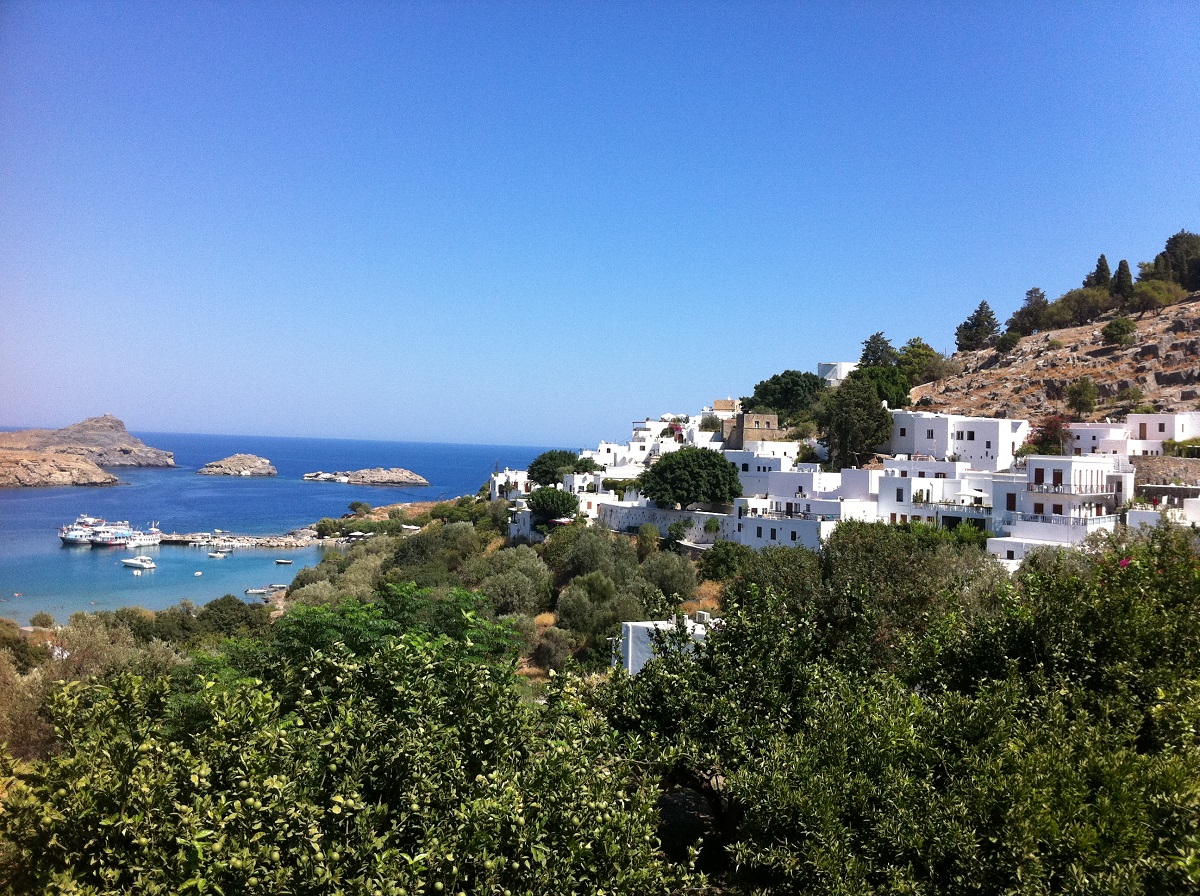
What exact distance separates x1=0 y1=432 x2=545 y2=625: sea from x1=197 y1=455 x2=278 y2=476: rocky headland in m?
4.11

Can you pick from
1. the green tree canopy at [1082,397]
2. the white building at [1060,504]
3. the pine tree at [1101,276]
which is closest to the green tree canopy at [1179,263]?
the pine tree at [1101,276]

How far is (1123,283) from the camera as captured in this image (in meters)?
59.2

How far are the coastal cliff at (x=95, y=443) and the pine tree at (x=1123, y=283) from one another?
117m

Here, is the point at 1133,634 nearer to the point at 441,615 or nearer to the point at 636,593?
the point at 441,615

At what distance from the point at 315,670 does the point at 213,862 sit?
8.65 feet

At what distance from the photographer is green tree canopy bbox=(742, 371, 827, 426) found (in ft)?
178

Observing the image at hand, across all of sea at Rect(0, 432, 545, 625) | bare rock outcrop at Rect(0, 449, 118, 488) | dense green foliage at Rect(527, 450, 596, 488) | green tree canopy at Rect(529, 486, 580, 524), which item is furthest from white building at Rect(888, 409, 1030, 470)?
bare rock outcrop at Rect(0, 449, 118, 488)

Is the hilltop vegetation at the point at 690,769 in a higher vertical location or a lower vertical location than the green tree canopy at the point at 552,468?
lower

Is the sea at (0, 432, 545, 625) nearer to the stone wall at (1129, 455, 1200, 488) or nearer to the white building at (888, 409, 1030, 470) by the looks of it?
the white building at (888, 409, 1030, 470)

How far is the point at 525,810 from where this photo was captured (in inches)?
223

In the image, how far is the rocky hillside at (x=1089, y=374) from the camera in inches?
1807

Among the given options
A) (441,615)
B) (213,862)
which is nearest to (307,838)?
(213,862)

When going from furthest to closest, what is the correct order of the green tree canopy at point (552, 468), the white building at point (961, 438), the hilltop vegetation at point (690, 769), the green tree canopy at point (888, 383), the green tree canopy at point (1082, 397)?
the green tree canopy at point (552, 468), the green tree canopy at point (888, 383), the green tree canopy at point (1082, 397), the white building at point (961, 438), the hilltop vegetation at point (690, 769)

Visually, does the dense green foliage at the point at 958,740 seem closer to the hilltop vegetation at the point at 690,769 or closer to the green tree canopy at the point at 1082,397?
the hilltop vegetation at the point at 690,769
